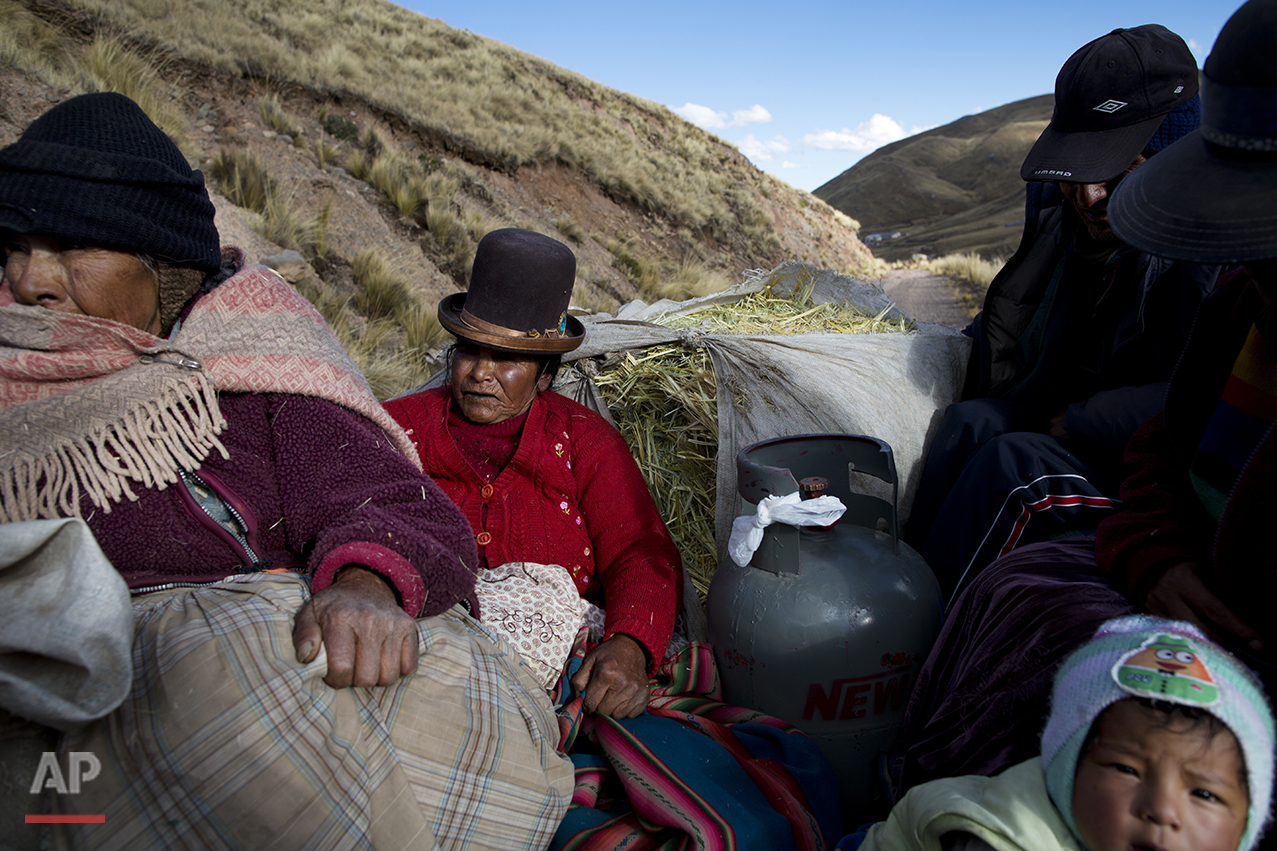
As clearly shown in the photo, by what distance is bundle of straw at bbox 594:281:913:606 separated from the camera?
9.75 feet

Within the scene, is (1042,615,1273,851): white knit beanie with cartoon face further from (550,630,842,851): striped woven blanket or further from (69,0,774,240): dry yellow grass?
(69,0,774,240): dry yellow grass

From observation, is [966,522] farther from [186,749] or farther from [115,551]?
[115,551]

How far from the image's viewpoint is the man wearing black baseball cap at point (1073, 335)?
2.13 metres

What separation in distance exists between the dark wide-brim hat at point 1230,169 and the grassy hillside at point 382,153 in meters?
4.29

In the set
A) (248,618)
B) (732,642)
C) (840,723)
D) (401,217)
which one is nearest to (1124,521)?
(840,723)

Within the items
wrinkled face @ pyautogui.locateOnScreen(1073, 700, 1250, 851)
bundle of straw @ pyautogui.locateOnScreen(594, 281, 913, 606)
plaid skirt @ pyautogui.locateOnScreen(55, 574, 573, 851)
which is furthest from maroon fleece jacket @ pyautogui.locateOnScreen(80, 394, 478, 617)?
bundle of straw @ pyautogui.locateOnScreen(594, 281, 913, 606)

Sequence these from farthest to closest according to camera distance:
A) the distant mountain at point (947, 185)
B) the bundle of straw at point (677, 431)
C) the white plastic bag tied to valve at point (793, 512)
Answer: the distant mountain at point (947, 185) < the bundle of straw at point (677, 431) < the white plastic bag tied to valve at point (793, 512)

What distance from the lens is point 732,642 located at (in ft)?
6.76

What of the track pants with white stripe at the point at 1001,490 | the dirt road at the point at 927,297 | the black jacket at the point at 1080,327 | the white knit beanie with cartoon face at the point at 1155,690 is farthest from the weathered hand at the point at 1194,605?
the dirt road at the point at 927,297

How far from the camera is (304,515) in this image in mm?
1677

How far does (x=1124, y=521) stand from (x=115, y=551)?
2.19 meters

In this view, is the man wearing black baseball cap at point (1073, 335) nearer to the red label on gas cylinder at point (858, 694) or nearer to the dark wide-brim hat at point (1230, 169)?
the red label on gas cylinder at point (858, 694)

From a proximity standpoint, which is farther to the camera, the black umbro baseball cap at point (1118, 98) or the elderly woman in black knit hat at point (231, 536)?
the black umbro baseball cap at point (1118, 98)

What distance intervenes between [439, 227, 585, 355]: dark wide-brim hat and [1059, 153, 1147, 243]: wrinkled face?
1.67 meters
